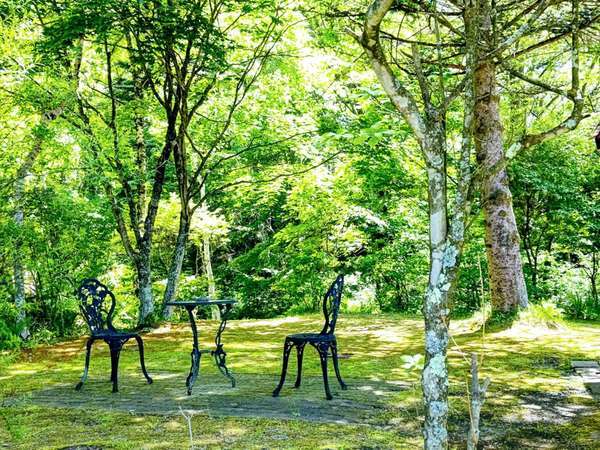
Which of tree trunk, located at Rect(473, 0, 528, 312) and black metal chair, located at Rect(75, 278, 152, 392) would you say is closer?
black metal chair, located at Rect(75, 278, 152, 392)

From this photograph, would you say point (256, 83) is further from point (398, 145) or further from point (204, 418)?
point (204, 418)

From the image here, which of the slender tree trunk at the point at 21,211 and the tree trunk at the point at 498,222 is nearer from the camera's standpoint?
the slender tree trunk at the point at 21,211

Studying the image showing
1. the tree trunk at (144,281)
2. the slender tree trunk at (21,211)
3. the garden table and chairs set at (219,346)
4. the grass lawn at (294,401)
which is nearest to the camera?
the grass lawn at (294,401)

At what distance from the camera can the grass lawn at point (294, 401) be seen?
Result: 340 cm

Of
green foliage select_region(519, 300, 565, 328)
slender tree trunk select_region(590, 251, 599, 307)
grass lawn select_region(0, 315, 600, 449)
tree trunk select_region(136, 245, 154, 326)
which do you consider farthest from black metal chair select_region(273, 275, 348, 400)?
slender tree trunk select_region(590, 251, 599, 307)

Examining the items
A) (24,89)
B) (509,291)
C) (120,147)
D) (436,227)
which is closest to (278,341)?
(509,291)

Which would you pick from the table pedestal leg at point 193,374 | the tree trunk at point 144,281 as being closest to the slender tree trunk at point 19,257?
the tree trunk at point 144,281

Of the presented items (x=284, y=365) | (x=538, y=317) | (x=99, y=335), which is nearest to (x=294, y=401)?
(x=284, y=365)

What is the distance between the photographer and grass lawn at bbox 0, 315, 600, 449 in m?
3.40

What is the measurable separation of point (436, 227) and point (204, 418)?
2.32 metres

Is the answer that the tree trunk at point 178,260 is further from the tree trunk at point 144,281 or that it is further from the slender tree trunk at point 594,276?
the slender tree trunk at point 594,276

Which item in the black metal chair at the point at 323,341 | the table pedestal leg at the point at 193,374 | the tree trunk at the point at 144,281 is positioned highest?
the tree trunk at the point at 144,281

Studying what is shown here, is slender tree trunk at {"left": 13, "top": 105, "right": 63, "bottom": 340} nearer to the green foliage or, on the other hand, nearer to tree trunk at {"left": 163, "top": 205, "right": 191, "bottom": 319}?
tree trunk at {"left": 163, "top": 205, "right": 191, "bottom": 319}

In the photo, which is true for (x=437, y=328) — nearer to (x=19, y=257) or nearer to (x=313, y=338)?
(x=313, y=338)
